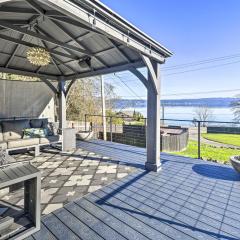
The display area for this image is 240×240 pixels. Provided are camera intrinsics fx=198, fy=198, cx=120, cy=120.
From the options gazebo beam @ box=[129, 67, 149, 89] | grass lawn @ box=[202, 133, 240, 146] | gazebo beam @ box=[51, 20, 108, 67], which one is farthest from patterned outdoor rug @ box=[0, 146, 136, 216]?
grass lawn @ box=[202, 133, 240, 146]

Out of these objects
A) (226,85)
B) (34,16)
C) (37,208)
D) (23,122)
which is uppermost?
(226,85)

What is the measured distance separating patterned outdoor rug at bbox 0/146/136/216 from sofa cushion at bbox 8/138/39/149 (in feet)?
1.14

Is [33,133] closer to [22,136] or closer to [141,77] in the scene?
[22,136]

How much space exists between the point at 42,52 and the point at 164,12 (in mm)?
9137

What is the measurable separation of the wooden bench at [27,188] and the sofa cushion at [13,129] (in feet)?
11.3

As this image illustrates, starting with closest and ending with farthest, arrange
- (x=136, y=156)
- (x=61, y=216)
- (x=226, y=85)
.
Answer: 1. (x=61, y=216)
2. (x=136, y=156)
3. (x=226, y=85)

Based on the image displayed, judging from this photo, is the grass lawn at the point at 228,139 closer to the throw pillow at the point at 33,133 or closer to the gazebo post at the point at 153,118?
the gazebo post at the point at 153,118

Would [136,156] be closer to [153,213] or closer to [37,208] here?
[153,213]

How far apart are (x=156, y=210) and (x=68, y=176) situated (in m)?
1.88

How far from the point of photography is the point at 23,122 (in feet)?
18.5

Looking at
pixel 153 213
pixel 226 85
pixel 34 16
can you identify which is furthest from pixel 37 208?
pixel 226 85

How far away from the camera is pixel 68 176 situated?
3.74 metres

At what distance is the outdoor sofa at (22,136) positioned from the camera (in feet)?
15.9

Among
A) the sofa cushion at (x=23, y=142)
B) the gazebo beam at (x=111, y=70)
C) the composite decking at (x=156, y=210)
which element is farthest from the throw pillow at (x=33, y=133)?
the composite decking at (x=156, y=210)
